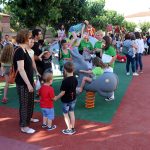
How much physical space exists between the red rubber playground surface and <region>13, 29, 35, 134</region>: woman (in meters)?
0.34

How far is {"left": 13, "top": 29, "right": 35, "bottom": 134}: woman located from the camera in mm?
5246

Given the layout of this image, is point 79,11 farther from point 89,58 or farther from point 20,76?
point 20,76

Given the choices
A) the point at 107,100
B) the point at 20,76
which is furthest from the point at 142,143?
the point at 107,100

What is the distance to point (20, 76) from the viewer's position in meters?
5.38

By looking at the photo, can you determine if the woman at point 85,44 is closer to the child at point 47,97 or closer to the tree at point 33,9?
the child at point 47,97

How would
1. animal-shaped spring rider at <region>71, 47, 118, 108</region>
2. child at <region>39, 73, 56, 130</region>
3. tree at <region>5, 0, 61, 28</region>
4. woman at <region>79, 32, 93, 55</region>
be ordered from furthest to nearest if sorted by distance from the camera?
tree at <region>5, 0, 61, 28</region>
woman at <region>79, 32, 93, 55</region>
animal-shaped spring rider at <region>71, 47, 118, 108</region>
child at <region>39, 73, 56, 130</region>

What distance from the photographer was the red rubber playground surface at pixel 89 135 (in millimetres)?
5086

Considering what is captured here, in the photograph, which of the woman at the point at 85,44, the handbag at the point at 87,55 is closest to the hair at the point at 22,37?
the handbag at the point at 87,55

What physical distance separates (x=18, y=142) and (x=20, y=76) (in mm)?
1158

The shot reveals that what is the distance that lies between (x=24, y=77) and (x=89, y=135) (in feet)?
5.26

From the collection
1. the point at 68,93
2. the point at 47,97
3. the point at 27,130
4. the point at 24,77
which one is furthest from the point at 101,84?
the point at 24,77

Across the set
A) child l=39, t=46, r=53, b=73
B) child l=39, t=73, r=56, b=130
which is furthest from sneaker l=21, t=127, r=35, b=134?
child l=39, t=46, r=53, b=73

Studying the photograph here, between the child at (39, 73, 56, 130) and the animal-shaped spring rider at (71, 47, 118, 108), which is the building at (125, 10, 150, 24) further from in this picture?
the child at (39, 73, 56, 130)

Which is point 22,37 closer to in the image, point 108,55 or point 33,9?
point 108,55
